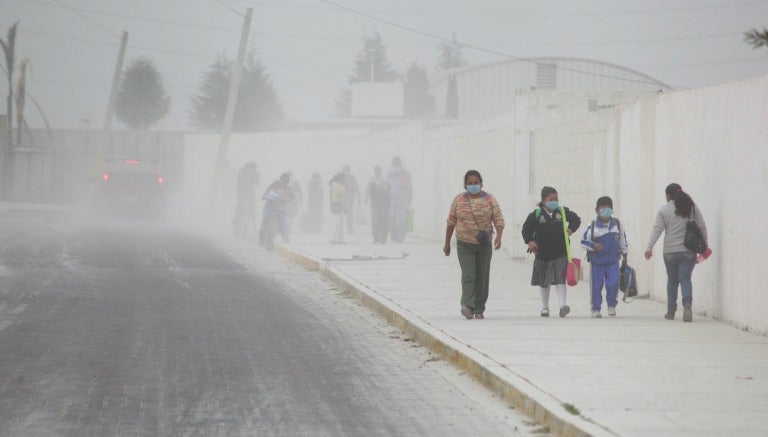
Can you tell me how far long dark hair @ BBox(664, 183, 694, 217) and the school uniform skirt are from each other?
137 centimetres

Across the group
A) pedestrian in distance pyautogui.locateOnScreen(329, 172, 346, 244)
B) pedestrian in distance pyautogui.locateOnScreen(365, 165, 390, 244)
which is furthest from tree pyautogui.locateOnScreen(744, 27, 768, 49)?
pedestrian in distance pyautogui.locateOnScreen(365, 165, 390, 244)

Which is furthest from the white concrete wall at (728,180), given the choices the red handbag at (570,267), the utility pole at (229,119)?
the utility pole at (229,119)

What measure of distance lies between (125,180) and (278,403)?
34861 mm

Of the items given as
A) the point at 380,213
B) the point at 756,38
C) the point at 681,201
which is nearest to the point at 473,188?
the point at 681,201

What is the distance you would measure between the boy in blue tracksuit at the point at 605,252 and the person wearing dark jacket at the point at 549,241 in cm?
27

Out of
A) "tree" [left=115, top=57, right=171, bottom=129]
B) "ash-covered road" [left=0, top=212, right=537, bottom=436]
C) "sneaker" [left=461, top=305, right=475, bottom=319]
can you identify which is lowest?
"ash-covered road" [left=0, top=212, right=537, bottom=436]

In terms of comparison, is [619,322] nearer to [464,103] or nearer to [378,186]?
[378,186]

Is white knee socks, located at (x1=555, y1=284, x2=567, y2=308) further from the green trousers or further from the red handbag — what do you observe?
the green trousers

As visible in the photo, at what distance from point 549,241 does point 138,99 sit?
12634 centimetres

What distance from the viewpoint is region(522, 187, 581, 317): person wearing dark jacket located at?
Result: 15508mm

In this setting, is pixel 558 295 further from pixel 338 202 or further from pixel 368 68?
pixel 368 68

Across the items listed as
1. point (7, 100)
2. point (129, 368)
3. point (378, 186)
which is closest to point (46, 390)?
point (129, 368)

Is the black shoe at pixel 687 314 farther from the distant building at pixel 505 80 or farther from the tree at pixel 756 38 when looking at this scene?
the distant building at pixel 505 80

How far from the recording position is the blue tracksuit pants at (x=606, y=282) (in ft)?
50.6
